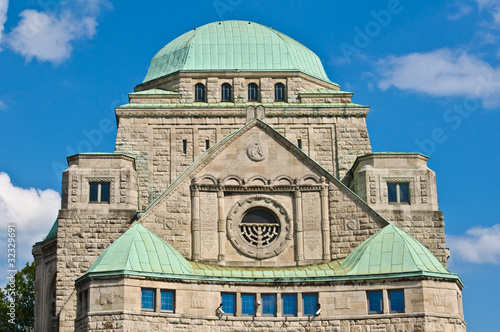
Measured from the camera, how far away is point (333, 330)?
44.7 metres

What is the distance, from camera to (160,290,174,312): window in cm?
4425

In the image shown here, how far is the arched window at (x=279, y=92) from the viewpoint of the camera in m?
61.8

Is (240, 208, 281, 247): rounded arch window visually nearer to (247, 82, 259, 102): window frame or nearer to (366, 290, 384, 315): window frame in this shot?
(366, 290, 384, 315): window frame

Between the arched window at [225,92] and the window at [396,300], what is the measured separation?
2057 cm

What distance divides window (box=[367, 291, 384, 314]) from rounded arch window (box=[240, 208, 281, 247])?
5883mm

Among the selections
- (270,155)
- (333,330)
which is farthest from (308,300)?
(270,155)

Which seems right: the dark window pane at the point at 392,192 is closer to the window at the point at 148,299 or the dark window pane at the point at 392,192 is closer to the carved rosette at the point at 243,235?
the carved rosette at the point at 243,235

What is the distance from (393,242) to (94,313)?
13.5 metres

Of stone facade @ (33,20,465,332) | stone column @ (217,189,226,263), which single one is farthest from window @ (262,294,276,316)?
stone column @ (217,189,226,263)

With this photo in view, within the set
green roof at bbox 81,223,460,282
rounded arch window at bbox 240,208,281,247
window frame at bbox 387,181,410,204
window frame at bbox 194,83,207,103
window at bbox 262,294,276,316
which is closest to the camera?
green roof at bbox 81,223,460,282

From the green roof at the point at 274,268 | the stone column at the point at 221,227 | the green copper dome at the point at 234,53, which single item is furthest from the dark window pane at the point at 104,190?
the green copper dome at the point at 234,53

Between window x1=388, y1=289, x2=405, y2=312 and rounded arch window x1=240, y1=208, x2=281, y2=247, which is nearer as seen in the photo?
window x1=388, y1=289, x2=405, y2=312

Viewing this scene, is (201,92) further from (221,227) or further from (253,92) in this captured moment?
(221,227)

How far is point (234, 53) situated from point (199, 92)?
145 inches
